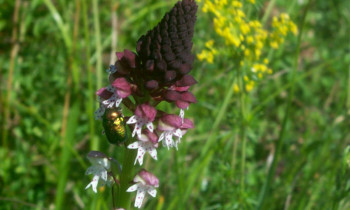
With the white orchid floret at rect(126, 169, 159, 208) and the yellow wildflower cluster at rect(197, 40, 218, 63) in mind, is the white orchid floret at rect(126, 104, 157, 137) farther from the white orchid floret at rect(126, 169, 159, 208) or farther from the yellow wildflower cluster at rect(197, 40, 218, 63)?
the yellow wildflower cluster at rect(197, 40, 218, 63)

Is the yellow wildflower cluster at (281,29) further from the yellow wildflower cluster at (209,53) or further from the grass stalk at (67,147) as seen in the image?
the grass stalk at (67,147)

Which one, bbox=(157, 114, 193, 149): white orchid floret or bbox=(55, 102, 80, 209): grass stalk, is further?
bbox=(55, 102, 80, 209): grass stalk

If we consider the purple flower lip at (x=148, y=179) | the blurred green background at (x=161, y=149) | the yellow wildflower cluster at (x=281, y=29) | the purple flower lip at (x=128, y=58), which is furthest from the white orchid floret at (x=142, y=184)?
the yellow wildflower cluster at (x=281, y=29)

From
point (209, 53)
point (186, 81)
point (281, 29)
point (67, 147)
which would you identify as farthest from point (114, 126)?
point (281, 29)

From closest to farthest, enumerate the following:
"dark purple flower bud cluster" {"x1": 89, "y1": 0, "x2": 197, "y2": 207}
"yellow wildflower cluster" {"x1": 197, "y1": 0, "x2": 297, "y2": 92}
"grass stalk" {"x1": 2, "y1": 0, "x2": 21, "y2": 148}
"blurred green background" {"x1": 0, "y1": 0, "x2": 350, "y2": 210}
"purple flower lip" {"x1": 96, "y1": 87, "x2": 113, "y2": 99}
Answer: "dark purple flower bud cluster" {"x1": 89, "y1": 0, "x2": 197, "y2": 207} → "purple flower lip" {"x1": 96, "y1": 87, "x2": 113, "y2": 99} → "yellow wildflower cluster" {"x1": 197, "y1": 0, "x2": 297, "y2": 92} → "blurred green background" {"x1": 0, "y1": 0, "x2": 350, "y2": 210} → "grass stalk" {"x1": 2, "y1": 0, "x2": 21, "y2": 148}

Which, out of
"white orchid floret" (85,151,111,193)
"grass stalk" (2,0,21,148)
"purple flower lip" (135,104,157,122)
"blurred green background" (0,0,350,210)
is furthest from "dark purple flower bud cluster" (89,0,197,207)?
"grass stalk" (2,0,21,148)
